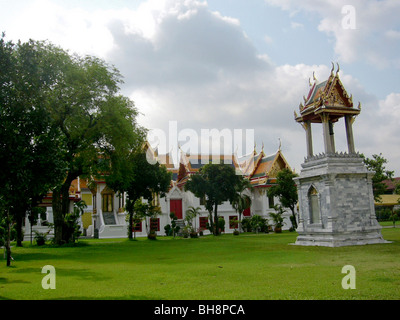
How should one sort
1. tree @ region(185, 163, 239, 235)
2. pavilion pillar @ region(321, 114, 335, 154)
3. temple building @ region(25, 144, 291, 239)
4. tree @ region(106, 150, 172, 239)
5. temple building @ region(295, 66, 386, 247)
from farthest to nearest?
temple building @ region(25, 144, 291, 239) < tree @ region(185, 163, 239, 235) < tree @ region(106, 150, 172, 239) < pavilion pillar @ region(321, 114, 335, 154) < temple building @ region(295, 66, 386, 247)

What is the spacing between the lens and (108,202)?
→ 46.3 m

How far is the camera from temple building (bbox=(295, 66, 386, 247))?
65.9 feet

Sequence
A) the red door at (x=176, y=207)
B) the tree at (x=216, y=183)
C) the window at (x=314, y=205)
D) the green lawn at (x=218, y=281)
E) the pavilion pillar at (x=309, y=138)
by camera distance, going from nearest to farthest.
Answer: the green lawn at (x=218, y=281) < the window at (x=314, y=205) < the pavilion pillar at (x=309, y=138) < the tree at (x=216, y=183) < the red door at (x=176, y=207)

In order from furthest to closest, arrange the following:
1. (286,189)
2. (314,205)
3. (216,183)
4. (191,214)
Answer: (191,214)
(286,189)
(216,183)
(314,205)

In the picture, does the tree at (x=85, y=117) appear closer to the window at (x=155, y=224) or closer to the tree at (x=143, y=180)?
the tree at (x=143, y=180)

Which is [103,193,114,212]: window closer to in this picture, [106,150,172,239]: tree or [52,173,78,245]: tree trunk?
[106,150,172,239]: tree

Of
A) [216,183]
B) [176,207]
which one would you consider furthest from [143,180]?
[176,207]

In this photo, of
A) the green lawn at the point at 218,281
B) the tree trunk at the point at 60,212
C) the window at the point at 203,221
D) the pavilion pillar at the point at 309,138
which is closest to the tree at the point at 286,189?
the window at the point at 203,221

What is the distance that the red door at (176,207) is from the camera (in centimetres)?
4884

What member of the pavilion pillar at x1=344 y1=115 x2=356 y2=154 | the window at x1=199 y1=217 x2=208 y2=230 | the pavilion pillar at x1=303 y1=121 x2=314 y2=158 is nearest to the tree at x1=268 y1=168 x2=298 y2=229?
the window at x1=199 y1=217 x2=208 y2=230

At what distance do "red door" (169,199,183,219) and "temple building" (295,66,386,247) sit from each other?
2813 cm

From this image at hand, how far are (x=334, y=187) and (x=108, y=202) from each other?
31768mm

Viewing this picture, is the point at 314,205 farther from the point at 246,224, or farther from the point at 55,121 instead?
the point at 246,224

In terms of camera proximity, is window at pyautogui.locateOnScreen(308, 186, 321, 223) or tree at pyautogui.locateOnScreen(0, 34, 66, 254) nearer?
tree at pyautogui.locateOnScreen(0, 34, 66, 254)
